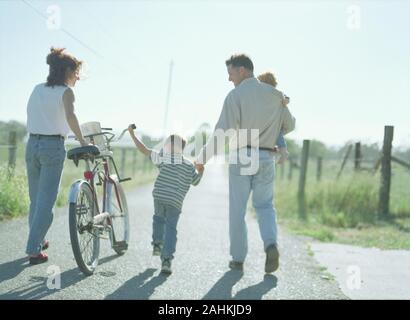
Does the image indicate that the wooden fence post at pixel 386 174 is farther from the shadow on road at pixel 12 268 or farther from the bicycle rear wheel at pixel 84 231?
the shadow on road at pixel 12 268

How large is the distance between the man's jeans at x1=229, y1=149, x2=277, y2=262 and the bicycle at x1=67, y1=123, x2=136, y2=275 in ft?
3.91

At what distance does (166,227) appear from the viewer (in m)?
5.76

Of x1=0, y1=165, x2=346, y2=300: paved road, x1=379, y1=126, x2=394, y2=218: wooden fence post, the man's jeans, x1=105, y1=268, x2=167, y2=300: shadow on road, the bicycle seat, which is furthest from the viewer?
x1=379, y1=126, x2=394, y2=218: wooden fence post

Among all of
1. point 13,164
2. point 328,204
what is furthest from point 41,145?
point 328,204

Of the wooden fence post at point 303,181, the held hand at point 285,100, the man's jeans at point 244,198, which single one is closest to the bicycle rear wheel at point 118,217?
the man's jeans at point 244,198

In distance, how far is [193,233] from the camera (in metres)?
8.70

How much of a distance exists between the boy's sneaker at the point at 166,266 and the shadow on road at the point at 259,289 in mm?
781

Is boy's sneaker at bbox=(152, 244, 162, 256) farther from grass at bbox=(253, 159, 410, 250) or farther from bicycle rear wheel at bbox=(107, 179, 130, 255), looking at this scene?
grass at bbox=(253, 159, 410, 250)

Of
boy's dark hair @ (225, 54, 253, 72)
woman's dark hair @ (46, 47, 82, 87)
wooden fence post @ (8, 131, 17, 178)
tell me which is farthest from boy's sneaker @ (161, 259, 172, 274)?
wooden fence post @ (8, 131, 17, 178)

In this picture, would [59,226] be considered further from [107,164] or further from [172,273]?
[172,273]

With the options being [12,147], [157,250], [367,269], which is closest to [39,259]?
[157,250]

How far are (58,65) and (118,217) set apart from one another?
5.78 feet

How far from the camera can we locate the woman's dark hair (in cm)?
542
